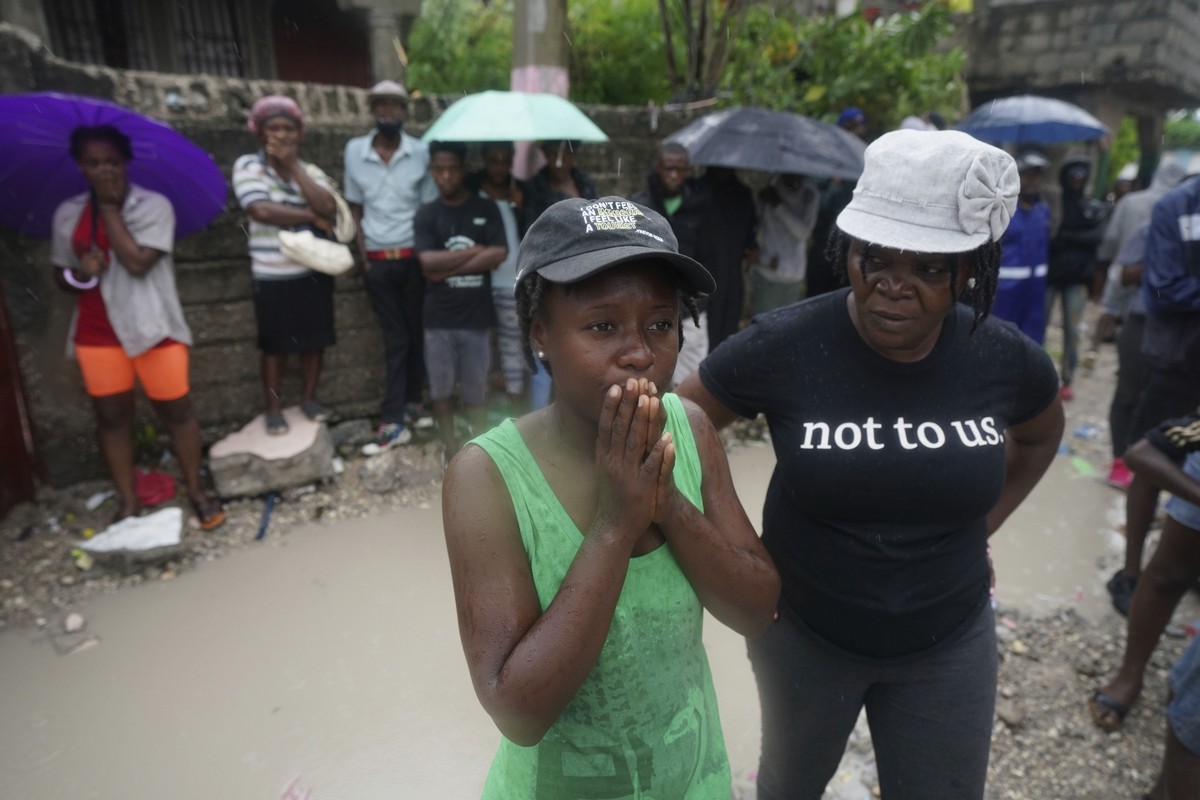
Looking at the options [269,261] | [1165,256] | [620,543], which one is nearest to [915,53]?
[1165,256]

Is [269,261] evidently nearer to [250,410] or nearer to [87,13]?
[250,410]

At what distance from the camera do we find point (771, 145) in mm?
5113

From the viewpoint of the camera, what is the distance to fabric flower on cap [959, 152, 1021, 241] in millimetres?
1559

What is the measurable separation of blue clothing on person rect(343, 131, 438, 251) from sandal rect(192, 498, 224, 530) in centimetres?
185

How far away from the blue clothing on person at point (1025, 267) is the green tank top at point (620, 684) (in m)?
5.56

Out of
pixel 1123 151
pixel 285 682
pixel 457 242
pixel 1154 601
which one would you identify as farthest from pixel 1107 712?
pixel 1123 151

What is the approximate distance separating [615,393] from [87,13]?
11305 mm

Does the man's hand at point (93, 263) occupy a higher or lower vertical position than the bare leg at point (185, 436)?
higher

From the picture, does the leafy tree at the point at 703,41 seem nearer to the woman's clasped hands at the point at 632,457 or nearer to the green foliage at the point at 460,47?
the green foliage at the point at 460,47

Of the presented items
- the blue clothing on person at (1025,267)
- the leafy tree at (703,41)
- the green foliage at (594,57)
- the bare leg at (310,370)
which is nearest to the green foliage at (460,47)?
the green foliage at (594,57)

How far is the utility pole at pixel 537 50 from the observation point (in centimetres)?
551

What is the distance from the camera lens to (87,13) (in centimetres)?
917

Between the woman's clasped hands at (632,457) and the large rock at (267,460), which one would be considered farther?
the large rock at (267,460)

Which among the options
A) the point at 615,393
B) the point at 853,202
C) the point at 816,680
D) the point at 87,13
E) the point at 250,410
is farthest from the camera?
the point at 87,13
